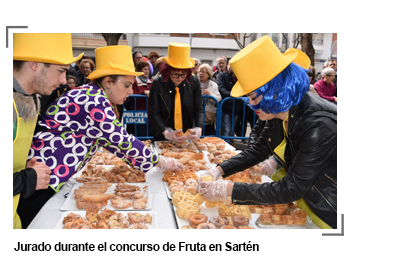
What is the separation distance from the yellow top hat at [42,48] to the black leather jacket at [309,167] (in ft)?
5.10

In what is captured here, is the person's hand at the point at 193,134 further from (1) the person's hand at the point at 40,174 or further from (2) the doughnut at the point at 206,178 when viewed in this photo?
(1) the person's hand at the point at 40,174

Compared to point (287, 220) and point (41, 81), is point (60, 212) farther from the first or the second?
point (287, 220)

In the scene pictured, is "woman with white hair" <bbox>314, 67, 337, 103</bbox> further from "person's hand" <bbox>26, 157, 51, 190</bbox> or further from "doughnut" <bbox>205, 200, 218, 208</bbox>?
"person's hand" <bbox>26, 157, 51, 190</bbox>

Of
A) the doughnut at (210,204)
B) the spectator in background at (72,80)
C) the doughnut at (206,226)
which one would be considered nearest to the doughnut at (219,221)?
the doughnut at (206,226)

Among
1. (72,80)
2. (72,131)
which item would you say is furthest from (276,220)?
(72,80)

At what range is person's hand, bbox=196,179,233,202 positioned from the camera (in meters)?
2.17

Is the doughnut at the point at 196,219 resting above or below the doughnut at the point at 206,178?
below

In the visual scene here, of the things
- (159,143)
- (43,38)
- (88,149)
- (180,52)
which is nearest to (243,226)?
(88,149)

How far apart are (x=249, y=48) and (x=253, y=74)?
22cm

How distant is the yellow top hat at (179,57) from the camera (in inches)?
159

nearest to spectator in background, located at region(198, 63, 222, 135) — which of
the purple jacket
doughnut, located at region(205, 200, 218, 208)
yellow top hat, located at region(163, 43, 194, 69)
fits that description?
yellow top hat, located at region(163, 43, 194, 69)

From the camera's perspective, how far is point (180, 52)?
4.04m
